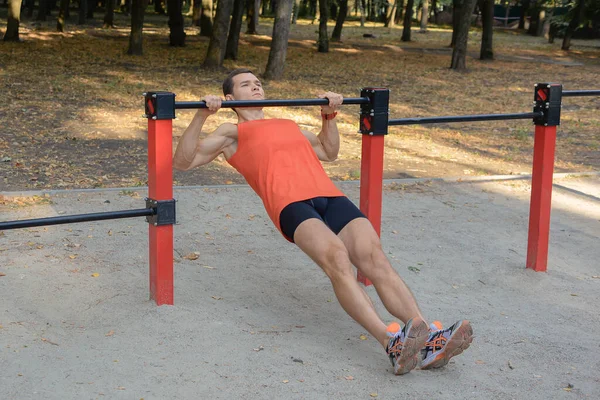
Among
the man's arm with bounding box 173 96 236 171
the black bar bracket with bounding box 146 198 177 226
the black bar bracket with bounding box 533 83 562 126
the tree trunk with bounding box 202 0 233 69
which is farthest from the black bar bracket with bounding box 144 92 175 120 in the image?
the tree trunk with bounding box 202 0 233 69

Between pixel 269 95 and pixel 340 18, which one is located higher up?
pixel 340 18

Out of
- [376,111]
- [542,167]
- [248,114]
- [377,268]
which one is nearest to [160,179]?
[248,114]

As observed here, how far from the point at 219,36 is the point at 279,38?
5.19 feet

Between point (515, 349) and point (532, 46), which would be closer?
point (515, 349)

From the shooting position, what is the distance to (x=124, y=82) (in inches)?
621

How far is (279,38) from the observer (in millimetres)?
16750

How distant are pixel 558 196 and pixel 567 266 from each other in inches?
86.0

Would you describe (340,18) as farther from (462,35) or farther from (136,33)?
(136,33)

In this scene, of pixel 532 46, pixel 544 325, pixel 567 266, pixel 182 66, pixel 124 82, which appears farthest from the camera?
pixel 532 46

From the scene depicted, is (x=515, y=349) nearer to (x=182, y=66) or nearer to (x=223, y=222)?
(x=223, y=222)

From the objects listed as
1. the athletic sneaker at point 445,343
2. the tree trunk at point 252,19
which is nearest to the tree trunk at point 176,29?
the tree trunk at point 252,19

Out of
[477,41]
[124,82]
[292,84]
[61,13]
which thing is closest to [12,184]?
[124,82]

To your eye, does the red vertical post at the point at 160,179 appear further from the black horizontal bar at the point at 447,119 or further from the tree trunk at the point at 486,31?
the tree trunk at the point at 486,31

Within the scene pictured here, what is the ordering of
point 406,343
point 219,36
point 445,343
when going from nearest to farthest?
point 406,343 → point 445,343 → point 219,36
